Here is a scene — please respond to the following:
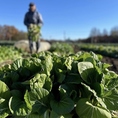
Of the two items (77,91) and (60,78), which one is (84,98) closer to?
(77,91)

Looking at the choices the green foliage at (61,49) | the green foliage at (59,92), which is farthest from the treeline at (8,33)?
the green foliage at (59,92)

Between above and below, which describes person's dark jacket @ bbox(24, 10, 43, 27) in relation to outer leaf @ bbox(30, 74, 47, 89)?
above

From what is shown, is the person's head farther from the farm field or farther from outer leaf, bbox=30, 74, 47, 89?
outer leaf, bbox=30, 74, 47, 89

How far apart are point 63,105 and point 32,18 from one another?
8.97 m

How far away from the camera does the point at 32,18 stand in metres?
10.4

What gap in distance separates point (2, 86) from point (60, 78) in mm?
566

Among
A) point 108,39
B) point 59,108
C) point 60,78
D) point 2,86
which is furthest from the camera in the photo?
point 108,39

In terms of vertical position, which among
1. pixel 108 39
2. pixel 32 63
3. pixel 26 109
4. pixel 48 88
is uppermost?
pixel 32 63

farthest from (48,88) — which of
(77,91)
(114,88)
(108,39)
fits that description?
(108,39)

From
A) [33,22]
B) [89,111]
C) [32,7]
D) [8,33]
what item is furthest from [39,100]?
[8,33]

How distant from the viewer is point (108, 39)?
62.2 metres

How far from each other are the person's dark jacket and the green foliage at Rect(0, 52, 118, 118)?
837 cm

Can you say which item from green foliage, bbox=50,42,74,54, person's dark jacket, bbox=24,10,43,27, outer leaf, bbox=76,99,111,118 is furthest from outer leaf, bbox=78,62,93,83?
green foliage, bbox=50,42,74,54

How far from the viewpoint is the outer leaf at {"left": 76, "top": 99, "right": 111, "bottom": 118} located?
184 centimetres
